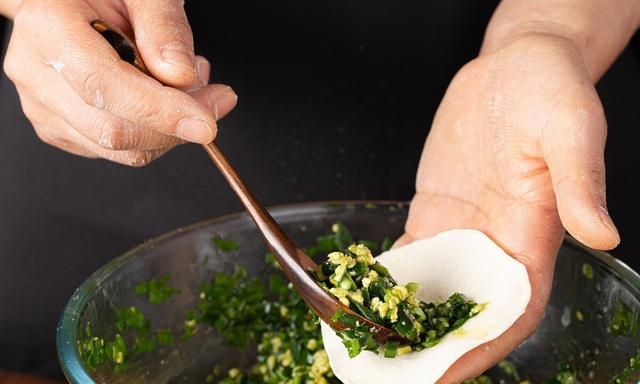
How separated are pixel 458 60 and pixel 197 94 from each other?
2.39 feet

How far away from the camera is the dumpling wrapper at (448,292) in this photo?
120cm

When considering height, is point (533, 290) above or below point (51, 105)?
below

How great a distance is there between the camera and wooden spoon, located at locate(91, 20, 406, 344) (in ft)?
3.94

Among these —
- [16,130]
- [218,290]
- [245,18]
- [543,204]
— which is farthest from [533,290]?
[16,130]

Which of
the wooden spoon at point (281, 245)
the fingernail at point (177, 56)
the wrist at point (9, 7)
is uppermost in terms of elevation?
the fingernail at point (177, 56)

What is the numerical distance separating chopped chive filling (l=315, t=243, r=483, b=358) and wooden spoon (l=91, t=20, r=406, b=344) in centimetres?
1

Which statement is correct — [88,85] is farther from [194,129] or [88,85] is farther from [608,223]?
[608,223]

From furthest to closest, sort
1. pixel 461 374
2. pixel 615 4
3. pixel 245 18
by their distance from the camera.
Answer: pixel 245 18 → pixel 615 4 → pixel 461 374

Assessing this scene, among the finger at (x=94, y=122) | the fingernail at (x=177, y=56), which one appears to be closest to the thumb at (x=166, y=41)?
the fingernail at (x=177, y=56)

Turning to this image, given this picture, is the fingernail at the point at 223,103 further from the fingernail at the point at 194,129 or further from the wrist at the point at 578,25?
the wrist at the point at 578,25

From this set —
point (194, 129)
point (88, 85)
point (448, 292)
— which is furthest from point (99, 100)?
point (448, 292)

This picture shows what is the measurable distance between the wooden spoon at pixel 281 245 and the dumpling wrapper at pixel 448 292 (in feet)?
0.16

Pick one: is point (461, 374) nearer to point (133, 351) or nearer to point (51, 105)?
point (133, 351)

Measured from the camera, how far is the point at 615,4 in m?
1.48
